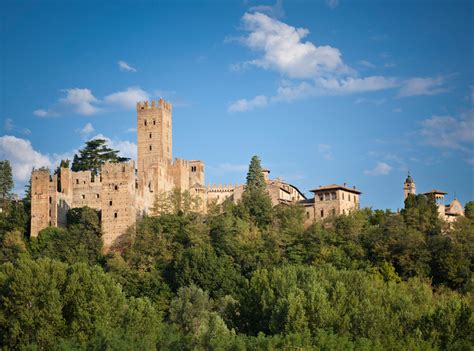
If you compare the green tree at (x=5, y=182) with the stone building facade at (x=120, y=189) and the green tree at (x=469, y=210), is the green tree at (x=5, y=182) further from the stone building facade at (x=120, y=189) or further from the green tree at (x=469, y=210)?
the green tree at (x=469, y=210)

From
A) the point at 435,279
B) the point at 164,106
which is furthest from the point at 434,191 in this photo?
the point at 164,106

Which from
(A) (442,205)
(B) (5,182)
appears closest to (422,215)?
(A) (442,205)

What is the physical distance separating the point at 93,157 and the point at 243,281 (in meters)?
26.7

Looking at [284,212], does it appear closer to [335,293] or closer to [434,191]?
[434,191]

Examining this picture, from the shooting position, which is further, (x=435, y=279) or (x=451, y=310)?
(x=435, y=279)

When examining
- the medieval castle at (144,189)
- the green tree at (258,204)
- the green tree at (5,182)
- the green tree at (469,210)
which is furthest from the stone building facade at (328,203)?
the green tree at (5,182)

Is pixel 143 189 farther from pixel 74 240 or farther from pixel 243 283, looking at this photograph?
pixel 243 283

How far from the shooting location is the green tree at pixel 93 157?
84750 millimetres

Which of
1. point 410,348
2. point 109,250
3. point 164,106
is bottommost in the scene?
point 410,348

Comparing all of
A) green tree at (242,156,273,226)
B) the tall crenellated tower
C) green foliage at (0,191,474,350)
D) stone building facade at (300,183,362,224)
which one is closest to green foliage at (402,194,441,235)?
green foliage at (0,191,474,350)

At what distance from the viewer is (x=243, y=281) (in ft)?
210

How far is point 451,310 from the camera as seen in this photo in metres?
51.1

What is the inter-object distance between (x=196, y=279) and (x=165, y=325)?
12343 mm

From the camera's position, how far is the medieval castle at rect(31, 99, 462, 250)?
7450 centimetres
